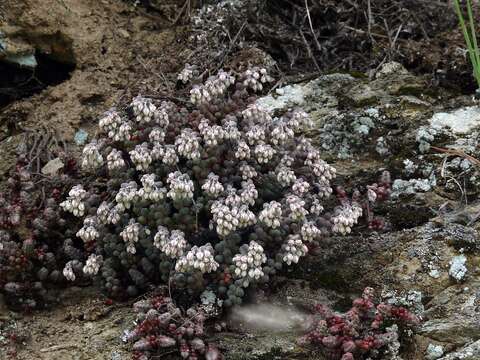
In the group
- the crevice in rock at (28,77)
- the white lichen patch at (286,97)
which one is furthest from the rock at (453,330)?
the crevice in rock at (28,77)

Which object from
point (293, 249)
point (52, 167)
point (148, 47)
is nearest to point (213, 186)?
point (293, 249)

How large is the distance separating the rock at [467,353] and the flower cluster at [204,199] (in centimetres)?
96

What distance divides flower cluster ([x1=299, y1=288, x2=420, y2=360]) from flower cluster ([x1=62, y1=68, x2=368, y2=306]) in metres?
0.42

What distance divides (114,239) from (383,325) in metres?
1.69

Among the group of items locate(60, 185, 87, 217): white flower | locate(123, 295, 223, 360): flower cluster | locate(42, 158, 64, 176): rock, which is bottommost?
locate(123, 295, 223, 360): flower cluster

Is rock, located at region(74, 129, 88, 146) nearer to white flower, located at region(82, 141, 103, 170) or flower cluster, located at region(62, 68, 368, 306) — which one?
flower cluster, located at region(62, 68, 368, 306)

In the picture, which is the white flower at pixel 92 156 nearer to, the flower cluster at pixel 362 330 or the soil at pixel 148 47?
the soil at pixel 148 47

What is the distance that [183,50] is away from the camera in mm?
5551

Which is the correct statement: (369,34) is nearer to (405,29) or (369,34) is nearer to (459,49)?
(405,29)

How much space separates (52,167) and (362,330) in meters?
2.58

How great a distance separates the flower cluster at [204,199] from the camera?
12.6ft

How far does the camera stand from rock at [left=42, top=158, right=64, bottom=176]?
487 centimetres

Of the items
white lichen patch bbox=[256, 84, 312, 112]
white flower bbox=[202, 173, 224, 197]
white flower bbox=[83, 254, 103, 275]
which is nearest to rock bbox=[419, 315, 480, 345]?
white flower bbox=[202, 173, 224, 197]

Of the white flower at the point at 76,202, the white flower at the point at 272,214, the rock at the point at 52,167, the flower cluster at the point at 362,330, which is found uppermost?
the white flower at the point at 272,214
